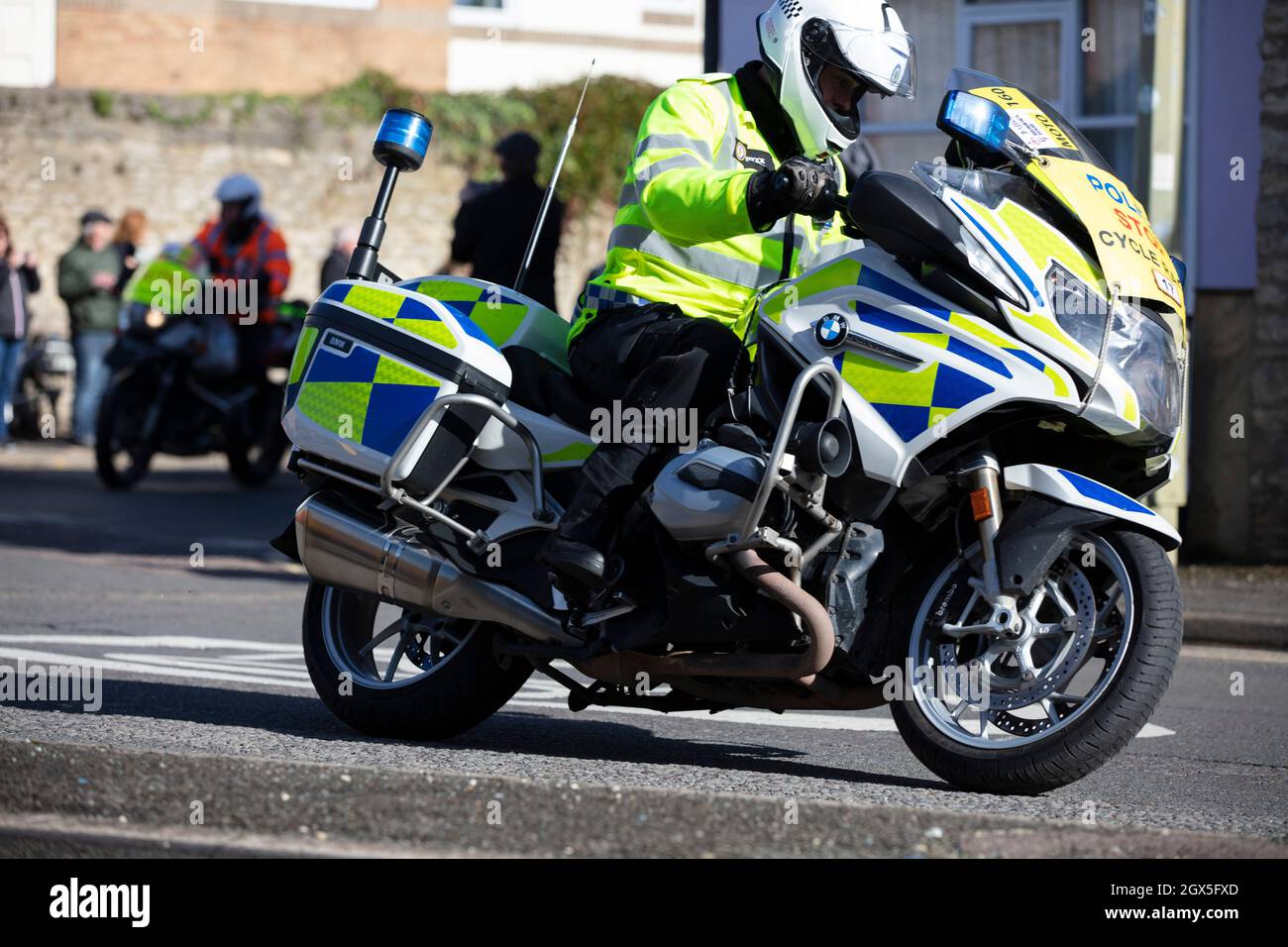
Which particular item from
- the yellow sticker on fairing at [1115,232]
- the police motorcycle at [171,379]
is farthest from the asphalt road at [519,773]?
the police motorcycle at [171,379]

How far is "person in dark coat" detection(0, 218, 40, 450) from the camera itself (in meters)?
17.9

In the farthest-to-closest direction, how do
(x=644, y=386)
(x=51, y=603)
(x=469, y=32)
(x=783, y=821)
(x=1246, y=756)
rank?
(x=469, y=32) → (x=51, y=603) → (x=1246, y=756) → (x=644, y=386) → (x=783, y=821)

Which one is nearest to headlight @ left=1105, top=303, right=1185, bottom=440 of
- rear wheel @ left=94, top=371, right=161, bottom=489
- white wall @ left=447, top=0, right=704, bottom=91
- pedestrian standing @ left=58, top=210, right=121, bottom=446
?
rear wheel @ left=94, top=371, right=161, bottom=489

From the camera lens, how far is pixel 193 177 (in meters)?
24.0

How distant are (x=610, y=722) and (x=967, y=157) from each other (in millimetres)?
2181

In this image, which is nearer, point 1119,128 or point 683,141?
point 683,141

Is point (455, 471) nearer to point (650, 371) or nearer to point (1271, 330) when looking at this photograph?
point (650, 371)

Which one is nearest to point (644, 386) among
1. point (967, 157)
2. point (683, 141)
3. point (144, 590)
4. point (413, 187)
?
point (683, 141)

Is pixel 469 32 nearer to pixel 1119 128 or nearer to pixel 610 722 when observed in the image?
pixel 1119 128

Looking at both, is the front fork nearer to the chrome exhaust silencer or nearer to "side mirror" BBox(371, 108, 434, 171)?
the chrome exhaust silencer

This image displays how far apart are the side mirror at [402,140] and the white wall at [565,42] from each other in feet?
95.0

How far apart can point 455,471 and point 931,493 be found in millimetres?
1301

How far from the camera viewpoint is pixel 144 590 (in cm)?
956

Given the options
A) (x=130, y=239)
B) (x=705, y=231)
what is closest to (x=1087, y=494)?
(x=705, y=231)
